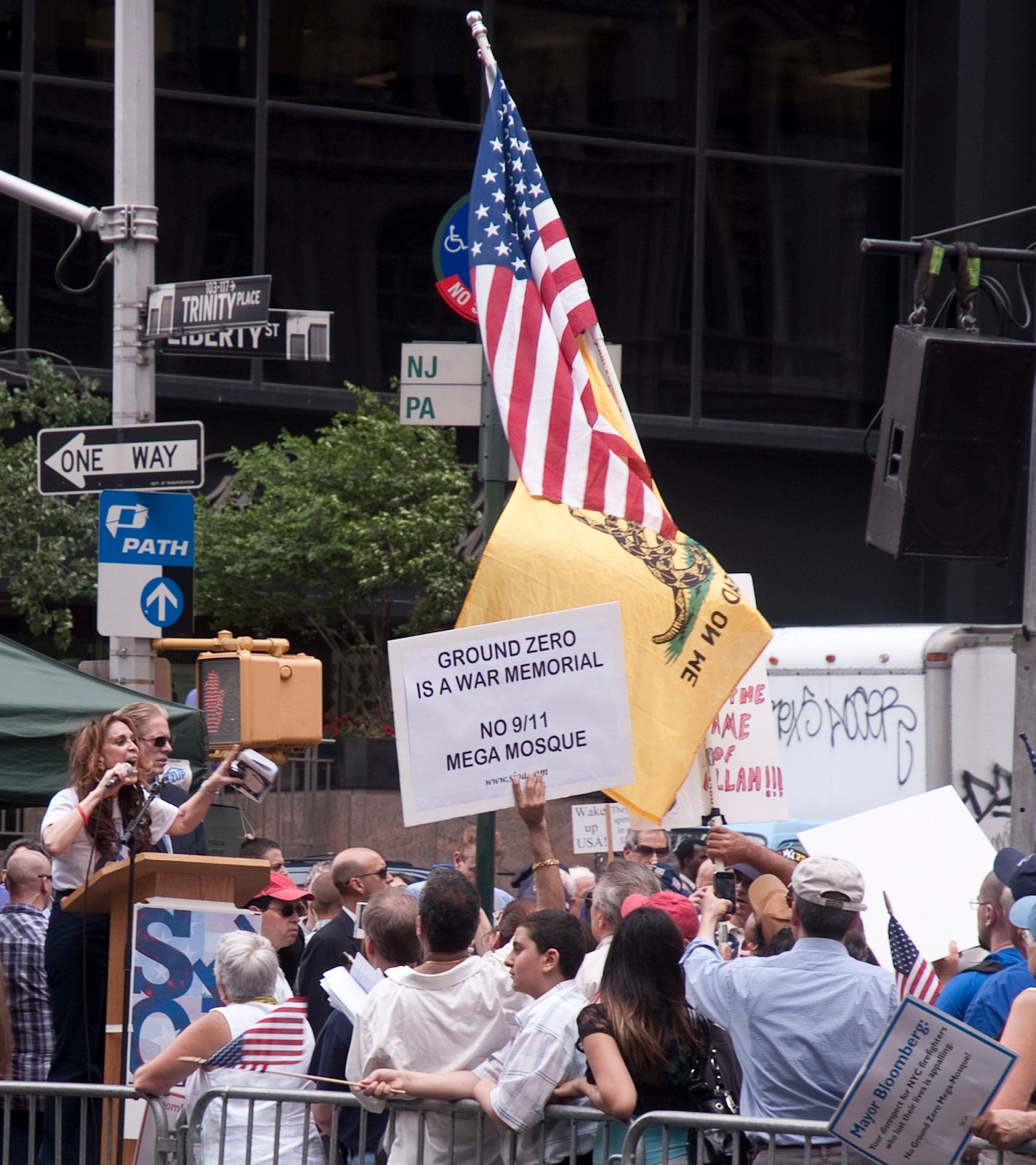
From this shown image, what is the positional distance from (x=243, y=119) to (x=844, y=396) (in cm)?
974

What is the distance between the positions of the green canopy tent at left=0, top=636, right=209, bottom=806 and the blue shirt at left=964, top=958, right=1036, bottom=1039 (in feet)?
14.3

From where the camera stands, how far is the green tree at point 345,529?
2017cm

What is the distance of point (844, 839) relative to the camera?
7.69 metres

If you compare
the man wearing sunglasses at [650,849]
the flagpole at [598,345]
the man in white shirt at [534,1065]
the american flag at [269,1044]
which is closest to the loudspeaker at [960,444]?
the flagpole at [598,345]

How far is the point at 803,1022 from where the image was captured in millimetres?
5398

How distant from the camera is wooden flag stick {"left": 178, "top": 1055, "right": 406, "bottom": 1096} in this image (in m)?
5.51

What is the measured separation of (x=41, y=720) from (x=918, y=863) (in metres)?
4.17

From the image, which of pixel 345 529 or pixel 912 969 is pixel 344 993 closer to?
pixel 912 969

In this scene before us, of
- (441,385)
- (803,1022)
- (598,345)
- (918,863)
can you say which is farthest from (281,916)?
(803,1022)

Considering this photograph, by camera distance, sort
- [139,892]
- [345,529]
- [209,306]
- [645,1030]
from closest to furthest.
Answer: [645,1030], [139,892], [209,306], [345,529]

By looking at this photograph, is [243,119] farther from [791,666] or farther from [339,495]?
[791,666]

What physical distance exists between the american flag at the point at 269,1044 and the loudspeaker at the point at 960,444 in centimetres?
325

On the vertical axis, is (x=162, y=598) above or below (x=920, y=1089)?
above

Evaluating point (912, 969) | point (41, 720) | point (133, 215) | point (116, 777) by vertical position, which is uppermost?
point (133, 215)
